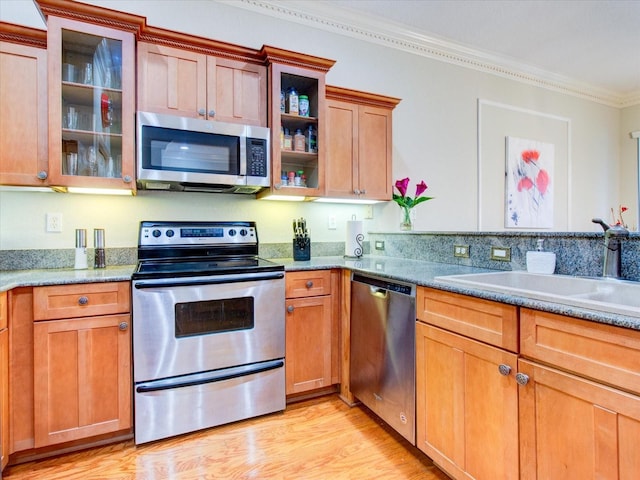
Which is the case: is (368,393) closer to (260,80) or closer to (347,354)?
(347,354)

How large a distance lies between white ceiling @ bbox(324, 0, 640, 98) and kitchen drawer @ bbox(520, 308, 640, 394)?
2647mm

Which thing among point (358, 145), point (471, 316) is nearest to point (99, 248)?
point (358, 145)

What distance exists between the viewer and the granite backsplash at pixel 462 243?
1427 mm

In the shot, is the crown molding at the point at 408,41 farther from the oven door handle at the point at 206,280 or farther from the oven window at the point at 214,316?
the oven window at the point at 214,316

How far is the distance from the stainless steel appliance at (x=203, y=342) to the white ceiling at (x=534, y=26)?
2.28 m

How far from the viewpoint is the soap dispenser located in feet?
5.08

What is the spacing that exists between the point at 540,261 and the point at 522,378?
27.2 inches

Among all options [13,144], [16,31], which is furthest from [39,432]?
[16,31]

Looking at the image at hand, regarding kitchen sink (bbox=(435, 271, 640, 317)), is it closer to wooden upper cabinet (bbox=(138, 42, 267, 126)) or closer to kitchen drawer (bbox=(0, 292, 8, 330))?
wooden upper cabinet (bbox=(138, 42, 267, 126))

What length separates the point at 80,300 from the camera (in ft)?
5.32

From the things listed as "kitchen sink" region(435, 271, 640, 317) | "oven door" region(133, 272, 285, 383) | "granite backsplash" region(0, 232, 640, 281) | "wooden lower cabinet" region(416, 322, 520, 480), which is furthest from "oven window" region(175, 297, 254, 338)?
"kitchen sink" region(435, 271, 640, 317)

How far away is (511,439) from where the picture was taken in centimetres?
114

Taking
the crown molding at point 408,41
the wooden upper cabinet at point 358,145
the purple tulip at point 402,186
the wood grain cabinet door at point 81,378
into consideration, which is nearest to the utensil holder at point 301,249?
the wooden upper cabinet at point 358,145

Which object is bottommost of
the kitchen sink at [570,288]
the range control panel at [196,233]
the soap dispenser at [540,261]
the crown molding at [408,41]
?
the kitchen sink at [570,288]
